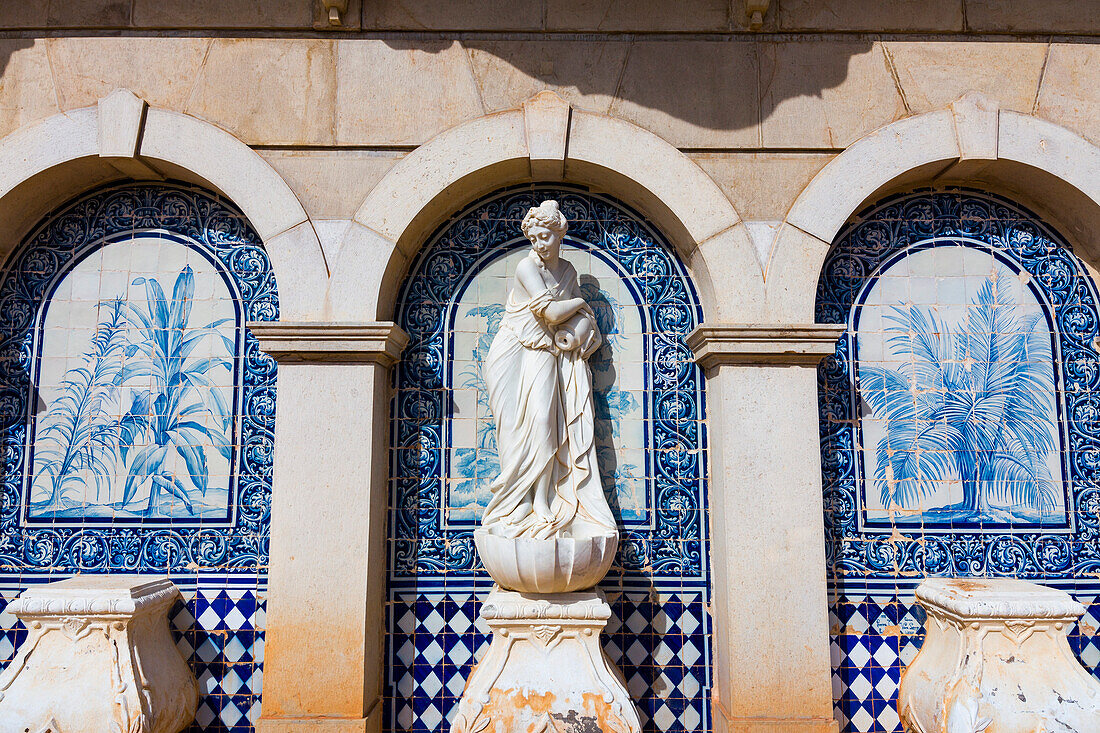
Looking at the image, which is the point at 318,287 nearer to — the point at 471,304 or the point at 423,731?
the point at 471,304

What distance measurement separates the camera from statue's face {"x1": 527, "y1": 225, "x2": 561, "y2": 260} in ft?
15.3

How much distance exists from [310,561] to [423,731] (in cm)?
128

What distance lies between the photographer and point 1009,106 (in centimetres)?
502

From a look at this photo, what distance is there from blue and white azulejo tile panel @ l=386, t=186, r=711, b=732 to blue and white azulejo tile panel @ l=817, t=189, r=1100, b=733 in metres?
0.93

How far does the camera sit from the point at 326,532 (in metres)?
4.61

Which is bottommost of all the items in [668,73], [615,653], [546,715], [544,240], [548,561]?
[546,715]

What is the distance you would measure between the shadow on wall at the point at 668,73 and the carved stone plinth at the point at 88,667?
3707 mm

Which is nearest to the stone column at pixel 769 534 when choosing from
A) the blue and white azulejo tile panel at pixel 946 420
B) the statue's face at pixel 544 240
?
the blue and white azulejo tile panel at pixel 946 420

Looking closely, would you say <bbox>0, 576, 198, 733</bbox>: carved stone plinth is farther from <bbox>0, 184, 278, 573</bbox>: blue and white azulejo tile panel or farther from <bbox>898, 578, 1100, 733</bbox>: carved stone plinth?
<bbox>898, 578, 1100, 733</bbox>: carved stone plinth

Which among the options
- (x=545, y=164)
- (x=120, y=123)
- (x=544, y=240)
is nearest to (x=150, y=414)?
(x=120, y=123)

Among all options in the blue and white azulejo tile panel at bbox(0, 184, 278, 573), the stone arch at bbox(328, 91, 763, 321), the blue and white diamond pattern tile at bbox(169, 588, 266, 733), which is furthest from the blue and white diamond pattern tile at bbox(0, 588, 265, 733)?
the stone arch at bbox(328, 91, 763, 321)

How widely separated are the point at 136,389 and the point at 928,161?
208 inches

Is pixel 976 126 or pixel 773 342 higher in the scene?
pixel 976 126

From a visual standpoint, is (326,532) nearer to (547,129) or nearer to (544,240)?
(544,240)
